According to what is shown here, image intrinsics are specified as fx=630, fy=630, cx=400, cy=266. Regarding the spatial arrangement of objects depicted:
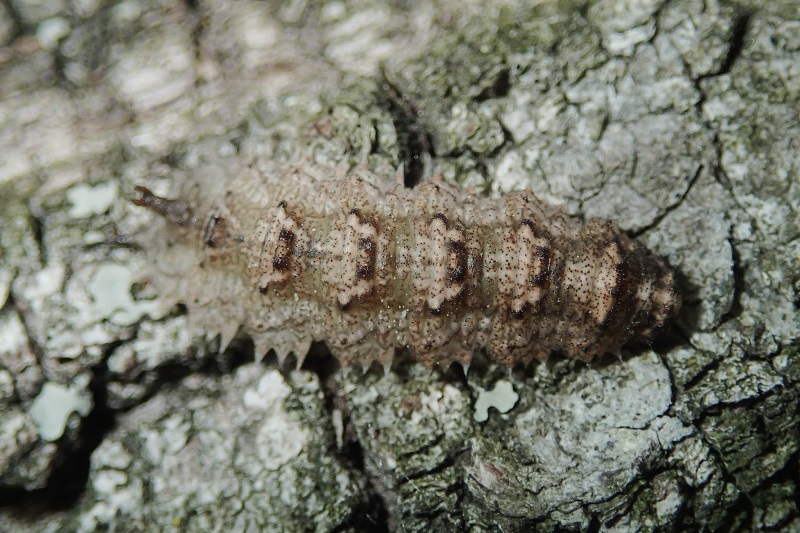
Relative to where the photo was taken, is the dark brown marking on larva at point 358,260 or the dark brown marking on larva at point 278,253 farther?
the dark brown marking on larva at point 278,253

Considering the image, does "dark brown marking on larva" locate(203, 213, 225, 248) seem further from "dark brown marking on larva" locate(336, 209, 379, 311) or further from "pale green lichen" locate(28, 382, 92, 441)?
"pale green lichen" locate(28, 382, 92, 441)

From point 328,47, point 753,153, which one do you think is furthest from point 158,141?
point 753,153

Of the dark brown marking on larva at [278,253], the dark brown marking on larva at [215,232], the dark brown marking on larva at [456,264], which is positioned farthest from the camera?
the dark brown marking on larva at [215,232]

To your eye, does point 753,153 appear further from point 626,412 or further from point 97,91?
point 97,91

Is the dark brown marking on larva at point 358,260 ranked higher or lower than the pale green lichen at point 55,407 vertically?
higher

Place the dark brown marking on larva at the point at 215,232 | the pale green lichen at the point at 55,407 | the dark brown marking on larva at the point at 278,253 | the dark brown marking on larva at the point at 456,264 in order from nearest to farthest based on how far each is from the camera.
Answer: the dark brown marking on larva at the point at 456,264 → the dark brown marking on larva at the point at 278,253 → the dark brown marking on larva at the point at 215,232 → the pale green lichen at the point at 55,407

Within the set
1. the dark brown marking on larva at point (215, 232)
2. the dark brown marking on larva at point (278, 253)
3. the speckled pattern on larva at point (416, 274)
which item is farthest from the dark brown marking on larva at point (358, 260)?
the dark brown marking on larva at point (215, 232)

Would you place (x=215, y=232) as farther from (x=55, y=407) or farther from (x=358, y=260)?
(x=55, y=407)

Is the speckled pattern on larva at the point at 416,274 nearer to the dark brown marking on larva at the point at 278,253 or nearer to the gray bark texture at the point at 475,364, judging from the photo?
the dark brown marking on larva at the point at 278,253
